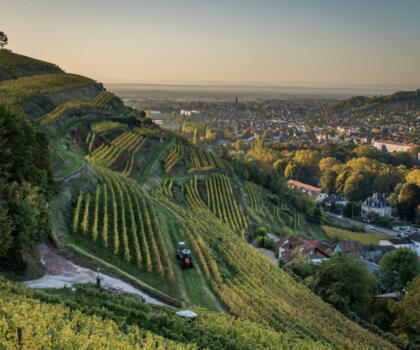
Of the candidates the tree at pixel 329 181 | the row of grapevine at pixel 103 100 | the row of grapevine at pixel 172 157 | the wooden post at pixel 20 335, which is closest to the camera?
the wooden post at pixel 20 335

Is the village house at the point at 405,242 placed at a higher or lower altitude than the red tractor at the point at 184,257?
lower

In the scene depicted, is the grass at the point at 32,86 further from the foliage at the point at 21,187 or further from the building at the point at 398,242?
the building at the point at 398,242

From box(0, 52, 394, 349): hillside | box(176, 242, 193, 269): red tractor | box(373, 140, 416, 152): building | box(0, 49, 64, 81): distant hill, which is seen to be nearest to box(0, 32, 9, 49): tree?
A: box(0, 49, 64, 81): distant hill

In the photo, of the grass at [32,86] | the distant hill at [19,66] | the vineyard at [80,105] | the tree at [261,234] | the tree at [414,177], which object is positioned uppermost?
the distant hill at [19,66]

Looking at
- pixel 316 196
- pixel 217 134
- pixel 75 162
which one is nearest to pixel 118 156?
pixel 75 162

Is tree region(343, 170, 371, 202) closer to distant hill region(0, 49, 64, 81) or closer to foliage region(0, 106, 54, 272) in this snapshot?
distant hill region(0, 49, 64, 81)

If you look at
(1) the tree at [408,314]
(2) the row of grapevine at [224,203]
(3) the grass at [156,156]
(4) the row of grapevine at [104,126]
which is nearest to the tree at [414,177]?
(2) the row of grapevine at [224,203]
